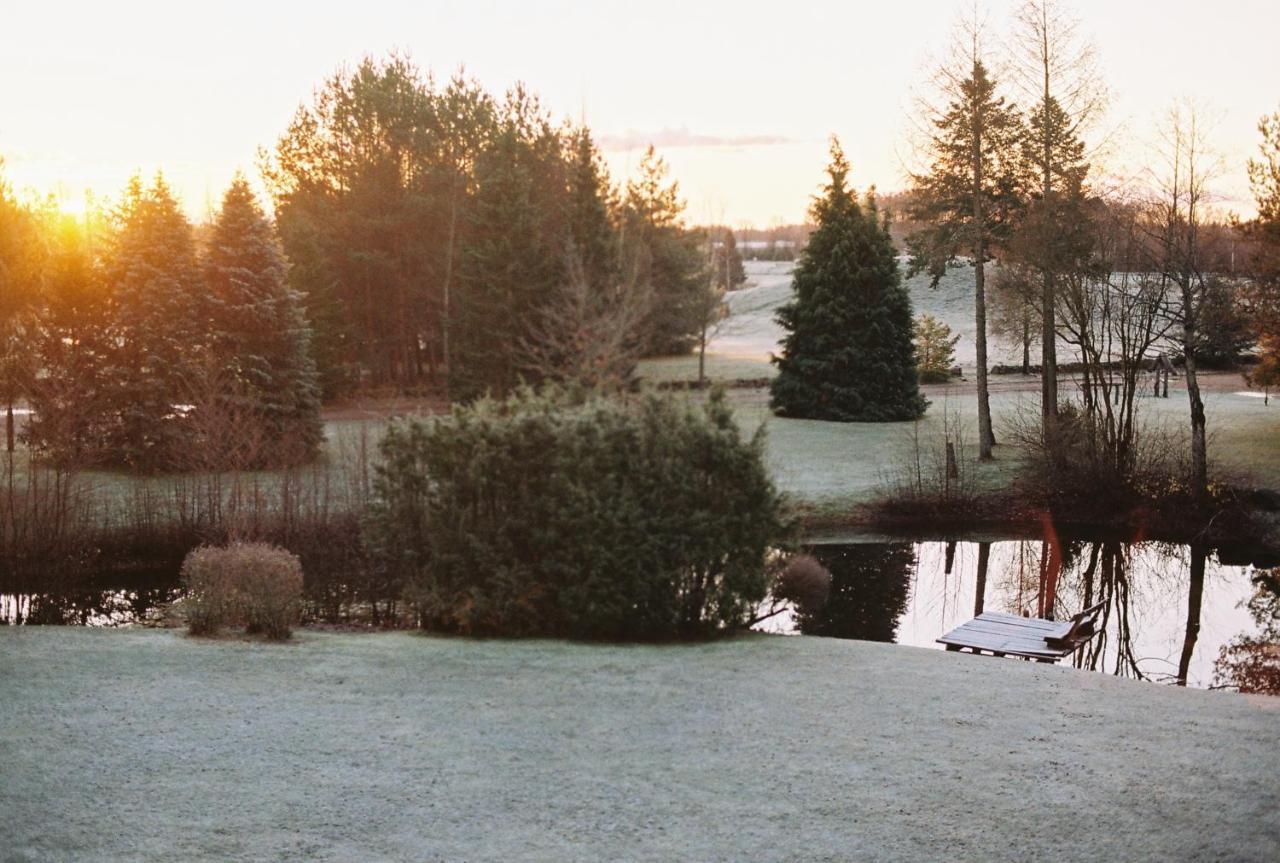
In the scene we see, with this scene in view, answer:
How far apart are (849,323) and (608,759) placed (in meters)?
31.0

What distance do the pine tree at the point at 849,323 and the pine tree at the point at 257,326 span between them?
55.0ft

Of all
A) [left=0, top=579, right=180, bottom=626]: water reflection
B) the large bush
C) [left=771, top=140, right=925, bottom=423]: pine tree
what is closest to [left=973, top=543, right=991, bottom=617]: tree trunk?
the large bush

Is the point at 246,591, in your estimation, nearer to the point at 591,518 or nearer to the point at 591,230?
the point at 591,518

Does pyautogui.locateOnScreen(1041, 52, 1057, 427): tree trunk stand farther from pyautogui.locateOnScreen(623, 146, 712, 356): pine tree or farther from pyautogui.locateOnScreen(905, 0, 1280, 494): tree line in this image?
pyautogui.locateOnScreen(623, 146, 712, 356): pine tree

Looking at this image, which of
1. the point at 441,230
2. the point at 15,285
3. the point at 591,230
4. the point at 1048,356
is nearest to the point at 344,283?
the point at 441,230

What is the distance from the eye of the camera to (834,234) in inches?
1490

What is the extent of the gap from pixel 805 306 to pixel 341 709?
3077cm

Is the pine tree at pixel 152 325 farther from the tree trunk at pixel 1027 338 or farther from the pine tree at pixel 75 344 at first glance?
the tree trunk at pixel 1027 338

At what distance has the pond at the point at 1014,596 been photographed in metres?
16.1

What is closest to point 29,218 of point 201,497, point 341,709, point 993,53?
point 201,497

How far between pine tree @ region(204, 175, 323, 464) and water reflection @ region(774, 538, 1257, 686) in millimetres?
15147

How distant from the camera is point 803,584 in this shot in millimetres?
15609

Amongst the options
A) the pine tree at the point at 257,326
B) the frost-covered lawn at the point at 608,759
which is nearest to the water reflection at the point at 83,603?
the frost-covered lawn at the point at 608,759

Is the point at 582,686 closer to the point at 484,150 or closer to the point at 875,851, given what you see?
the point at 875,851
